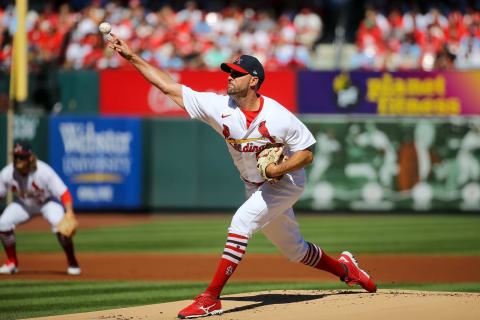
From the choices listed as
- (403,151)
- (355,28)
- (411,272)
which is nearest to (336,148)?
(403,151)

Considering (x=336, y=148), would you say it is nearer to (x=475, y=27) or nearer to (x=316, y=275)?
(x=475, y=27)

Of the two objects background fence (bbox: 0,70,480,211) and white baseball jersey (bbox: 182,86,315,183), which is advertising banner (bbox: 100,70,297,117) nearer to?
background fence (bbox: 0,70,480,211)

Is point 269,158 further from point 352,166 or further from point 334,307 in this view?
point 352,166

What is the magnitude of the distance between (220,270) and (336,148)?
12.0 metres

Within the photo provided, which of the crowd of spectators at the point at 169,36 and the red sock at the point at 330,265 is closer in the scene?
the red sock at the point at 330,265

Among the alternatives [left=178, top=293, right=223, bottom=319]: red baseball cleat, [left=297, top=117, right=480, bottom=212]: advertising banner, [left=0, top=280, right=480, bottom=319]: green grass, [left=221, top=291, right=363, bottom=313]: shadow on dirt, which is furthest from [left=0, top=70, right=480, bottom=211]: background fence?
[left=178, top=293, right=223, bottom=319]: red baseball cleat

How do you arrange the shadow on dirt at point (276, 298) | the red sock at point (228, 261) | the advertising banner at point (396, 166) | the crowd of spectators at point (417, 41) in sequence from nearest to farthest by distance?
the red sock at point (228, 261) → the shadow on dirt at point (276, 298) → the advertising banner at point (396, 166) → the crowd of spectators at point (417, 41)

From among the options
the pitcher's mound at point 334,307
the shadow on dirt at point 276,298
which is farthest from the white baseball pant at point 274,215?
the pitcher's mound at point 334,307

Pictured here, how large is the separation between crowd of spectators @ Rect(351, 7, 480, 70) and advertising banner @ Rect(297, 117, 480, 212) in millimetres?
1876

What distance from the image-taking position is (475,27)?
20.2 m

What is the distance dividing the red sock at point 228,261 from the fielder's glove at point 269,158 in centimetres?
53

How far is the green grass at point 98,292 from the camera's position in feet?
24.9

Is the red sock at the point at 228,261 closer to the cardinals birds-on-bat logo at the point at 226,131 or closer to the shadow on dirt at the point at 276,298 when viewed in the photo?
the shadow on dirt at the point at 276,298

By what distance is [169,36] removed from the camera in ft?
66.8
